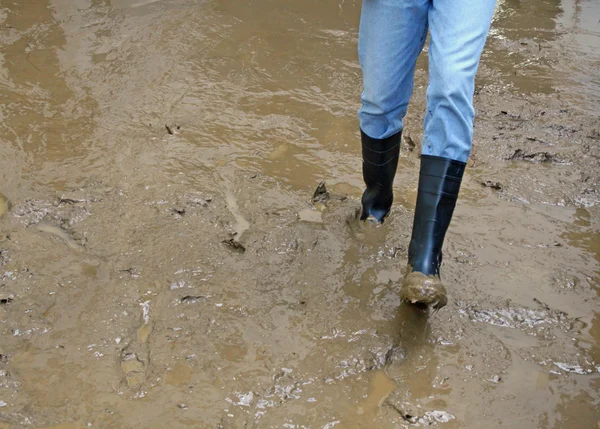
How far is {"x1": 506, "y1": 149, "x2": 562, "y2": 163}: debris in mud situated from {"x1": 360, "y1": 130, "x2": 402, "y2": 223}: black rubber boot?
0.95 m

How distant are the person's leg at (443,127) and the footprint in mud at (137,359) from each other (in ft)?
2.81

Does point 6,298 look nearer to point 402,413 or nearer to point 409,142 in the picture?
point 402,413

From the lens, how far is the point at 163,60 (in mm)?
4293

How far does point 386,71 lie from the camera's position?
233cm

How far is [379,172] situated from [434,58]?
665mm

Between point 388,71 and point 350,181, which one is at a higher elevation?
point 388,71

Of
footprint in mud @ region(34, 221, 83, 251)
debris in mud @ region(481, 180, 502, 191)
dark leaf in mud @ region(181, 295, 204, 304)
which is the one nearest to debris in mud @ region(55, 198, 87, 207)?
footprint in mud @ region(34, 221, 83, 251)

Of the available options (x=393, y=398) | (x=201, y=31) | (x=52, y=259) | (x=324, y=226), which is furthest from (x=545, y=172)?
(x=201, y=31)

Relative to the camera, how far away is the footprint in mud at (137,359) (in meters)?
2.01

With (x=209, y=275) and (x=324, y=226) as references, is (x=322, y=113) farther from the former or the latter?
A: (x=209, y=275)

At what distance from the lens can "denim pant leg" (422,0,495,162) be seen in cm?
204

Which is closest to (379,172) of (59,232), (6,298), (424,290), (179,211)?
(424,290)

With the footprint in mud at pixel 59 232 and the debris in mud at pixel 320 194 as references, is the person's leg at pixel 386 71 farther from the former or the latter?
the footprint in mud at pixel 59 232

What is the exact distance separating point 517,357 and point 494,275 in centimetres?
46
